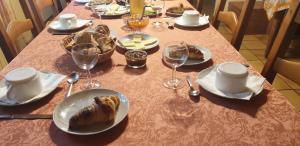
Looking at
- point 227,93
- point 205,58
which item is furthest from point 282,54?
point 227,93

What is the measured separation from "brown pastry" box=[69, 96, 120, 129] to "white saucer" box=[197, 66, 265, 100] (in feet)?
1.01

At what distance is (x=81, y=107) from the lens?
76 centimetres

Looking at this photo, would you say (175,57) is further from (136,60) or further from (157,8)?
(157,8)

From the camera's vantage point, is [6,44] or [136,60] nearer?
[136,60]

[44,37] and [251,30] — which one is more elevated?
[44,37]

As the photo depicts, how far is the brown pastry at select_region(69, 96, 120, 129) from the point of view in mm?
665

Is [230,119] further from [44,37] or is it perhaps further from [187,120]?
[44,37]

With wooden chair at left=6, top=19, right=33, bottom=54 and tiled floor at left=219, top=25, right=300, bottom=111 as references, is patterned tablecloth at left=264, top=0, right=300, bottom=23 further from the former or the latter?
wooden chair at left=6, top=19, right=33, bottom=54

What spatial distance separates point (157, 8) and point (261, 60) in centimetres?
146

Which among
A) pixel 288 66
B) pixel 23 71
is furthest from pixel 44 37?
pixel 288 66

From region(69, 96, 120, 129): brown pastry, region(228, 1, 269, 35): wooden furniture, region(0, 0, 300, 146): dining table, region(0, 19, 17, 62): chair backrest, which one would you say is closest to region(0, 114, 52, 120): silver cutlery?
region(0, 0, 300, 146): dining table

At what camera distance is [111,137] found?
659mm

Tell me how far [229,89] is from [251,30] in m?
2.83

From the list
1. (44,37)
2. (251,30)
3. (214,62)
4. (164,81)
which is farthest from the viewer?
(251,30)
